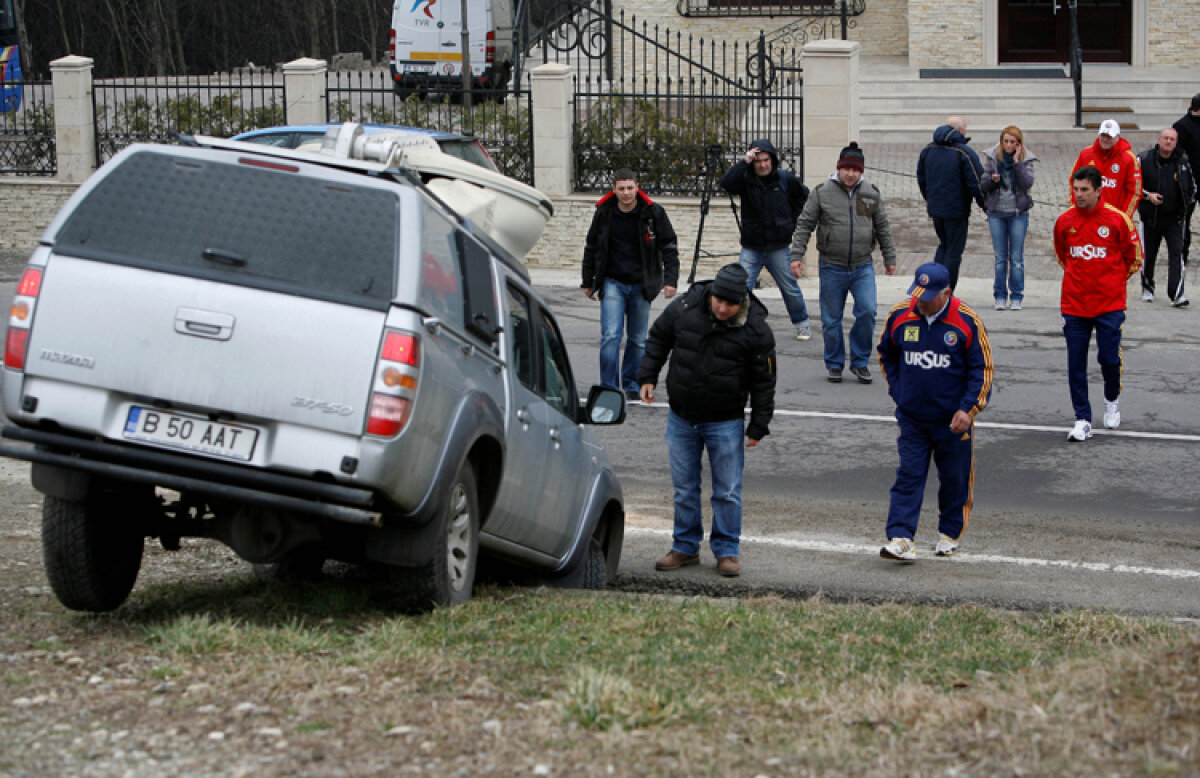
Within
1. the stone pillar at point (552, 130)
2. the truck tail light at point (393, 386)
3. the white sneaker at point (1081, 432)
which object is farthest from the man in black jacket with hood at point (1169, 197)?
the truck tail light at point (393, 386)

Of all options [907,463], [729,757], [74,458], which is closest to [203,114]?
[907,463]

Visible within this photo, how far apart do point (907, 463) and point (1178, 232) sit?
28.9 feet

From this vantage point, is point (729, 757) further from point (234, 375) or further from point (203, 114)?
point (203, 114)

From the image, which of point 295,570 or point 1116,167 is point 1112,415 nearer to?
point 1116,167

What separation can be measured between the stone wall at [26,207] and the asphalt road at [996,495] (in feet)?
32.9

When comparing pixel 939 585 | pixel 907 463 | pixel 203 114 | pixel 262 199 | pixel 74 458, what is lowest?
pixel 939 585

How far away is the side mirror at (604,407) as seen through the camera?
736 cm

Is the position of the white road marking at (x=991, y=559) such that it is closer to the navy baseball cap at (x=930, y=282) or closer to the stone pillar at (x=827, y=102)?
the navy baseball cap at (x=930, y=282)

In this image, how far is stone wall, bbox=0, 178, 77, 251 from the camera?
2039cm

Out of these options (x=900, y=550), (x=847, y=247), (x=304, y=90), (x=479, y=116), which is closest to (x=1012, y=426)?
(x=847, y=247)

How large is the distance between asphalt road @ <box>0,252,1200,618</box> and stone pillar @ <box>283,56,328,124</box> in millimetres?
7922

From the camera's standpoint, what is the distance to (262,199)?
5.55 metres

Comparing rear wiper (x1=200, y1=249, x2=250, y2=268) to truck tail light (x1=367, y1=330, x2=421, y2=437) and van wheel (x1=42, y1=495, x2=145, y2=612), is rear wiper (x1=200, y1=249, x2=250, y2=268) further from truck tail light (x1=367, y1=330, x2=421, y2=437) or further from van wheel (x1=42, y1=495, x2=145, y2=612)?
van wheel (x1=42, y1=495, x2=145, y2=612)

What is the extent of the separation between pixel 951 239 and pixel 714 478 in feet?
26.4
